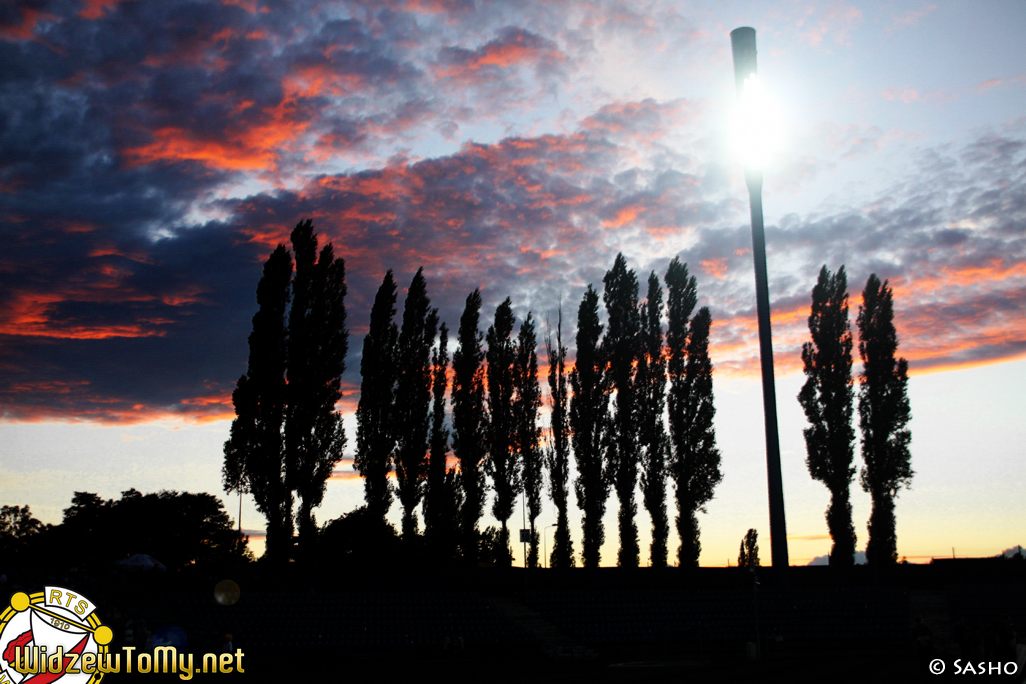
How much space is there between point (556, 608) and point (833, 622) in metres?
12.3

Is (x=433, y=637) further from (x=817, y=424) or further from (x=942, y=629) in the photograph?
(x=817, y=424)

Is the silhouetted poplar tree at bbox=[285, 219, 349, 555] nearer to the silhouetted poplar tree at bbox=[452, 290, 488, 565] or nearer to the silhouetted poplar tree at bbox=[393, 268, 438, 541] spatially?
the silhouetted poplar tree at bbox=[393, 268, 438, 541]

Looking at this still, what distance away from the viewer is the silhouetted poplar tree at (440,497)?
40719mm

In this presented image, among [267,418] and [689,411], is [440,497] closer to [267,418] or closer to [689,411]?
[267,418]

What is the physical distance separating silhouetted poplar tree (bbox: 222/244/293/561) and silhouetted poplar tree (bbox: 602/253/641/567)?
56.4ft

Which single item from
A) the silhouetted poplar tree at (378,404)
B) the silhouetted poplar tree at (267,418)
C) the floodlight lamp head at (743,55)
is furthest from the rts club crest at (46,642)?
the floodlight lamp head at (743,55)

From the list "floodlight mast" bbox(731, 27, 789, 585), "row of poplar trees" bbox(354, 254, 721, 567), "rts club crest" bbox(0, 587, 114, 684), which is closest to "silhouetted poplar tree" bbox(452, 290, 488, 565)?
"row of poplar trees" bbox(354, 254, 721, 567)

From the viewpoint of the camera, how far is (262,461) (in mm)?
36125

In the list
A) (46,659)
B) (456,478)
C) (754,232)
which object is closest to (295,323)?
(456,478)

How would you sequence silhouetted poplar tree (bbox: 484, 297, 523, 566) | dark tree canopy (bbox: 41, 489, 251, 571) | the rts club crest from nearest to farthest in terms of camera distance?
1. the rts club crest
2. silhouetted poplar tree (bbox: 484, 297, 523, 566)
3. dark tree canopy (bbox: 41, 489, 251, 571)

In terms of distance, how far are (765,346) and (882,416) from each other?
12.4 m

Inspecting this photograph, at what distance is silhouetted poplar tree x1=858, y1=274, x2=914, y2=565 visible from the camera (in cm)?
4134

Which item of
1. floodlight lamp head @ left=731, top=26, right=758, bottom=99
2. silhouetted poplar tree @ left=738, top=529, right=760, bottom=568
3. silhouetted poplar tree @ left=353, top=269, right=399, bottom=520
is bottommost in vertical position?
silhouetted poplar tree @ left=738, top=529, right=760, bottom=568

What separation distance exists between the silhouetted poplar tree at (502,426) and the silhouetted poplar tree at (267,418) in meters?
11.9
